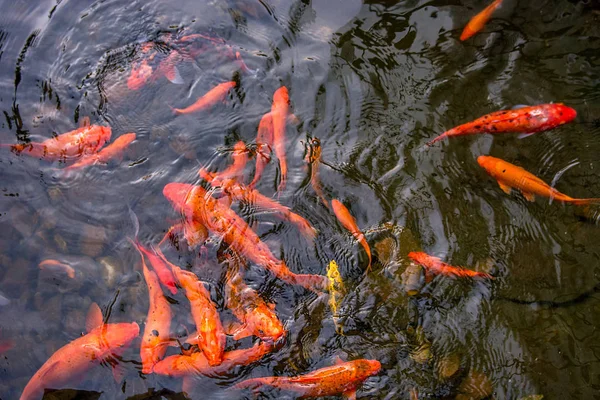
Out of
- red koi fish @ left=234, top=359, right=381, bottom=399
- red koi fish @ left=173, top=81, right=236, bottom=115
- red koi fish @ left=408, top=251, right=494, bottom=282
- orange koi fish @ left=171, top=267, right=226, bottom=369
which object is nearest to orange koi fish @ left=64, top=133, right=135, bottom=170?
red koi fish @ left=173, top=81, right=236, bottom=115

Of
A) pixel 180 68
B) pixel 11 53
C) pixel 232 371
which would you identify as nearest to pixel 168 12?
pixel 180 68

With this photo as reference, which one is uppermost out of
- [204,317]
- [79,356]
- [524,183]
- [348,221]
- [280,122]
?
[280,122]

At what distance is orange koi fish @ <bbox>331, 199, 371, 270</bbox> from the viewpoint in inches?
169

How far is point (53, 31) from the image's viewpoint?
18.5ft

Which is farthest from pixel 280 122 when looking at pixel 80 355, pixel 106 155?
pixel 80 355

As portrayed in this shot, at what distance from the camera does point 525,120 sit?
4.54 meters

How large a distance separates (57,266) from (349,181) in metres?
2.90

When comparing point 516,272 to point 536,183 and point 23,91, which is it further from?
point 23,91

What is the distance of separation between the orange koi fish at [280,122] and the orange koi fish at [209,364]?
1543mm

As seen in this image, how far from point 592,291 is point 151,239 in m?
3.98

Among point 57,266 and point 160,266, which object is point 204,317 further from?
point 57,266

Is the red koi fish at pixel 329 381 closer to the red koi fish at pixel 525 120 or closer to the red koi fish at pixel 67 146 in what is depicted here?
the red koi fish at pixel 525 120

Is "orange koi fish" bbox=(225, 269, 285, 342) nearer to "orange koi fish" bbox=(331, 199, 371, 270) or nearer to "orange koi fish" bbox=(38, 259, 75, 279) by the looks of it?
"orange koi fish" bbox=(331, 199, 371, 270)

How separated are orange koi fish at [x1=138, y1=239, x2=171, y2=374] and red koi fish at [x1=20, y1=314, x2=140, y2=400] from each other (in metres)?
0.14
